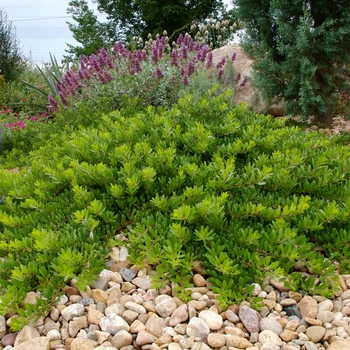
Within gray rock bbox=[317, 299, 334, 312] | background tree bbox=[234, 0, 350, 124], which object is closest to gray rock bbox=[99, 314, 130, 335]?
gray rock bbox=[317, 299, 334, 312]

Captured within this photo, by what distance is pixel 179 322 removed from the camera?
183cm

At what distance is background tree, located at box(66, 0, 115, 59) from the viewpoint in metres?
18.4

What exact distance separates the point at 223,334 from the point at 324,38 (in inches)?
187

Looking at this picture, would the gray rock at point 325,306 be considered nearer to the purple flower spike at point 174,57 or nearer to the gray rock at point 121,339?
the gray rock at point 121,339

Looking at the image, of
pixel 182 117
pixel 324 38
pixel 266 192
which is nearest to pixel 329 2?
pixel 324 38

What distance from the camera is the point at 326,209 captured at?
2.11 metres

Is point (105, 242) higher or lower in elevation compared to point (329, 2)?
lower

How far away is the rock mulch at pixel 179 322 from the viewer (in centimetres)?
172

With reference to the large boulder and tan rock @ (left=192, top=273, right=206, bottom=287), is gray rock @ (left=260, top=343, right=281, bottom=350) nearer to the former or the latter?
tan rock @ (left=192, top=273, right=206, bottom=287)

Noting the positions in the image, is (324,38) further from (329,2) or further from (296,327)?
(296,327)

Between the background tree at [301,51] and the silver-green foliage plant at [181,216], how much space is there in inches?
109

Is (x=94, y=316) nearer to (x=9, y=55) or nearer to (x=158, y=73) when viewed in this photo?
(x=158, y=73)

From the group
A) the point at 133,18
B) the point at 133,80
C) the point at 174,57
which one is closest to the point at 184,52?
the point at 174,57

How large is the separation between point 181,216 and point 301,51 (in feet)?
13.8
